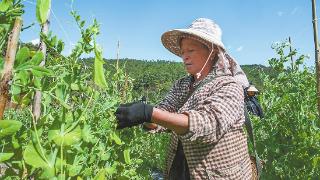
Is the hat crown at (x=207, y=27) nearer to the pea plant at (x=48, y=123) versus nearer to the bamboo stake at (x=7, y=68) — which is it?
the pea plant at (x=48, y=123)

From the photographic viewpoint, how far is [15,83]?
833 mm

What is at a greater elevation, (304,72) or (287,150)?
(304,72)

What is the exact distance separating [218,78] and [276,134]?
2.35 m

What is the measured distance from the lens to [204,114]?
5.25 ft

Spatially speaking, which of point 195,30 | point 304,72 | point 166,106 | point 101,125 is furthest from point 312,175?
point 101,125

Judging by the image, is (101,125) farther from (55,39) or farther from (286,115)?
(286,115)

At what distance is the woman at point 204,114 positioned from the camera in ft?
5.08

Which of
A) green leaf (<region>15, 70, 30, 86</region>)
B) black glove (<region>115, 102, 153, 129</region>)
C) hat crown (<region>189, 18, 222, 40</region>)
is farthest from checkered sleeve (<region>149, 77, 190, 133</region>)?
green leaf (<region>15, 70, 30, 86</region>)

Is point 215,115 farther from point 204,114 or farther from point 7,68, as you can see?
point 7,68

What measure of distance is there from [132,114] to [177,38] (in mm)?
870

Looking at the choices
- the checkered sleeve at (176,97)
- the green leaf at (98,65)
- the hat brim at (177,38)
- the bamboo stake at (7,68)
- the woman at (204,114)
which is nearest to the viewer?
the bamboo stake at (7,68)

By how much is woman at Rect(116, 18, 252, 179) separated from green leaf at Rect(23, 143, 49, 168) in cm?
57

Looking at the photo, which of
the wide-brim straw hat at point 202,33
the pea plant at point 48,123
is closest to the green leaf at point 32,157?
the pea plant at point 48,123

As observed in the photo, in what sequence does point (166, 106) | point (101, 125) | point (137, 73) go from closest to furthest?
point (101, 125) < point (166, 106) < point (137, 73)
